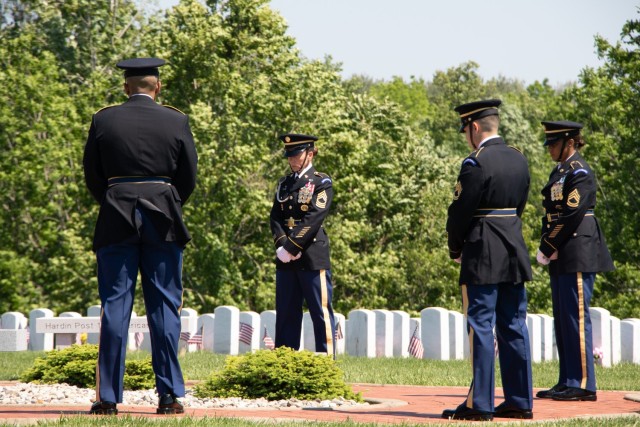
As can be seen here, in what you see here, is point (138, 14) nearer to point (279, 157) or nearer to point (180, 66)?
point (180, 66)

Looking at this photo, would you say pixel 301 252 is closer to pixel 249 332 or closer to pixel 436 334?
pixel 436 334

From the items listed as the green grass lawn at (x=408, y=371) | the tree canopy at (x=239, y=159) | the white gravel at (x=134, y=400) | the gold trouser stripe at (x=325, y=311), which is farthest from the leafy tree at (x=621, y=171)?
the white gravel at (x=134, y=400)

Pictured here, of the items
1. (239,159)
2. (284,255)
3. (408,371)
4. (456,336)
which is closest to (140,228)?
(284,255)

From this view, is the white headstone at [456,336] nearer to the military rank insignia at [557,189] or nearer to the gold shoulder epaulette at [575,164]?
the military rank insignia at [557,189]

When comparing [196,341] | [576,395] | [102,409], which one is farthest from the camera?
[196,341]

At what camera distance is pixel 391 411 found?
762 centimetres

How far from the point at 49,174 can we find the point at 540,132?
3773 cm

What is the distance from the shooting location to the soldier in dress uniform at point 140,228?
7043 millimetres

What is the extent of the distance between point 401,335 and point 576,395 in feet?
20.2

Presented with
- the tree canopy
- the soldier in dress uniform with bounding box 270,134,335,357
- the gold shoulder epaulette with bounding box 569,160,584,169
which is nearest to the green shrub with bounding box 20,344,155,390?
the soldier in dress uniform with bounding box 270,134,335,357

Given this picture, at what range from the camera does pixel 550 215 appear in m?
9.44

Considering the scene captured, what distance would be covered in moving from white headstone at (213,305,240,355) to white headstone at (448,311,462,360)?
2.89 m

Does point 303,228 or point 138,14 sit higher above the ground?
point 138,14

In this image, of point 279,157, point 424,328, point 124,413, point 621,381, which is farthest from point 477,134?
point 279,157
